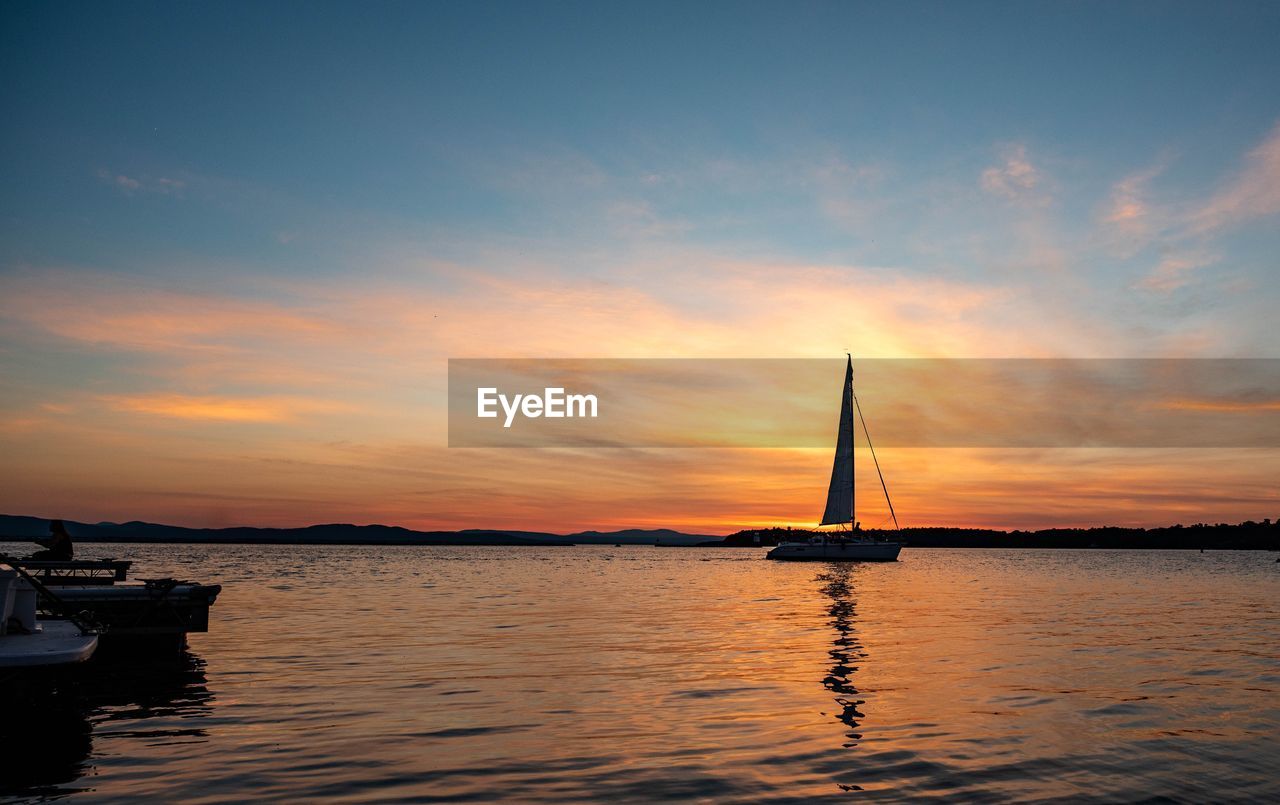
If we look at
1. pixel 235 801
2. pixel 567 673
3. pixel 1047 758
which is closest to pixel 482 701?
pixel 567 673

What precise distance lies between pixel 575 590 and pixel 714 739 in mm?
51458

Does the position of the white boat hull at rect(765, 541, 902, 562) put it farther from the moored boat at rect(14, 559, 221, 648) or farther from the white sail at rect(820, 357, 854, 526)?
the moored boat at rect(14, 559, 221, 648)

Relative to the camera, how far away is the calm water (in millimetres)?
14242

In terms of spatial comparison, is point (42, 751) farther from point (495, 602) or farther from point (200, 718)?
point (495, 602)

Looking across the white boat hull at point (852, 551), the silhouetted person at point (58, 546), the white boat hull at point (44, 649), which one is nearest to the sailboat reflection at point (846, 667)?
the white boat hull at point (44, 649)

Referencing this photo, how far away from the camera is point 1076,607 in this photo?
52.7 metres

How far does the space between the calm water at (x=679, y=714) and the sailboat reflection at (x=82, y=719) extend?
0.31 feet

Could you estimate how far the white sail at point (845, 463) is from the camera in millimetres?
112062

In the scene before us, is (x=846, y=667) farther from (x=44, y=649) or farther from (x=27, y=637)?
(x=27, y=637)

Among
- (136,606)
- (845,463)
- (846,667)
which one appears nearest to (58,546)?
(136,606)

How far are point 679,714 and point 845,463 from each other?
9599 centimetres

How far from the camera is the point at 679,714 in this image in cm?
1952

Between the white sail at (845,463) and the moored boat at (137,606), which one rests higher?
the white sail at (845,463)

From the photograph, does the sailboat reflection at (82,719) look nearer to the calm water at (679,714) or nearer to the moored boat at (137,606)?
the calm water at (679,714)
